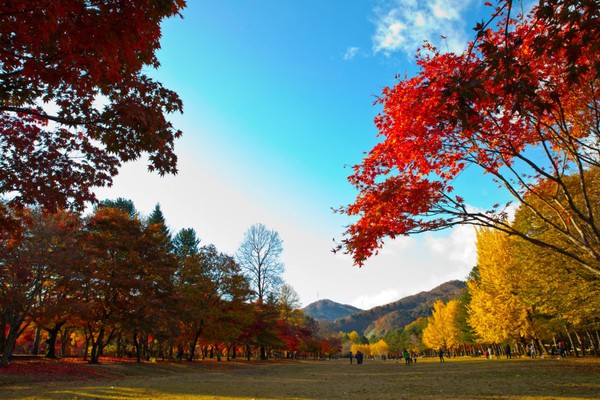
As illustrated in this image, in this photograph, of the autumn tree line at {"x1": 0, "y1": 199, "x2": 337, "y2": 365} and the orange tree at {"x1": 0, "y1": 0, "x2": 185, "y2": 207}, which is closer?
the orange tree at {"x1": 0, "y1": 0, "x2": 185, "y2": 207}

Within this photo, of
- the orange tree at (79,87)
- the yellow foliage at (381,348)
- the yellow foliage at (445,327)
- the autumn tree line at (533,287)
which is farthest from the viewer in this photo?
the yellow foliage at (381,348)

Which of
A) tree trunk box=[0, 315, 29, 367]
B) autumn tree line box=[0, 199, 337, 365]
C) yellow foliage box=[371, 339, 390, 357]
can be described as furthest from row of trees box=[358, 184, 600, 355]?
yellow foliage box=[371, 339, 390, 357]

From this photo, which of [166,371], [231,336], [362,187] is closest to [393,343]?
[231,336]

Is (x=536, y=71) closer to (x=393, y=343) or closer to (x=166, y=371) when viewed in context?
(x=166, y=371)

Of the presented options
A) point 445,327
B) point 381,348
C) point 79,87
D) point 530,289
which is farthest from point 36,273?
point 381,348

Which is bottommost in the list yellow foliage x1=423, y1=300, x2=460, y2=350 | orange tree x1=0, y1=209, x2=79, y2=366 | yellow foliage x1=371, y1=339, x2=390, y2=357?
yellow foliage x1=371, y1=339, x2=390, y2=357

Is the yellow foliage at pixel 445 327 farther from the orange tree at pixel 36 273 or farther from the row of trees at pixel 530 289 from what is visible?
the orange tree at pixel 36 273

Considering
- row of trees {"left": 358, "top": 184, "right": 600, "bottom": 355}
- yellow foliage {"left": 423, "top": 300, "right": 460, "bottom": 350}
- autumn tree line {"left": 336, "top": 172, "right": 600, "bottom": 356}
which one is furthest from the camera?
yellow foliage {"left": 423, "top": 300, "right": 460, "bottom": 350}

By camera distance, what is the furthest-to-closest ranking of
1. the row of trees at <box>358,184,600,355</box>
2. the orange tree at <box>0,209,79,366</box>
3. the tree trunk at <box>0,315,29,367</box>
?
the row of trees at <box>358,184,600,355</box>
the tree trunk at <box>0,315,29,367</box>
the orange tree at <box>0,209,79,366</box>

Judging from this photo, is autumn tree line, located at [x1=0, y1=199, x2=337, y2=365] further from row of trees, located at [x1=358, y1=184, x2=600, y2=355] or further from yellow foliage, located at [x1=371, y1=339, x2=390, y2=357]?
yellow foliage, located at [x1=371, y1=339, x2=390, y2=357]

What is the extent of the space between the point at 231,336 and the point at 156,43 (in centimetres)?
3330

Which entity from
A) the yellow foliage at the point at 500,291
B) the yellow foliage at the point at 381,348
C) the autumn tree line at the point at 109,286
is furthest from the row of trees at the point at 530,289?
the yellow foliage at the point at 381,348

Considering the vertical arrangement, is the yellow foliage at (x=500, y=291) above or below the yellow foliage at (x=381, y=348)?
above

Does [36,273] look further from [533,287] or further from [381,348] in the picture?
[381,348]
